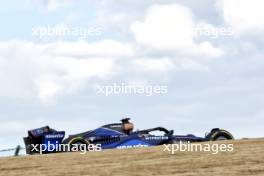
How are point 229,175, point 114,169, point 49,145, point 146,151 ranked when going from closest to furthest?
point 229,175 → point 114,169 → point 146,151 → point 49,145

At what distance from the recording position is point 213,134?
55.2ft

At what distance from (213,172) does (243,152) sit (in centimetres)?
147

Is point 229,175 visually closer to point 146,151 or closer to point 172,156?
point 172,156

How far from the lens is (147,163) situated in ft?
25.6

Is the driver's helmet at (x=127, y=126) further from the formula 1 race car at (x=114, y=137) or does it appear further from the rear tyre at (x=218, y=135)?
the rear tyre at (x=218, y=135)

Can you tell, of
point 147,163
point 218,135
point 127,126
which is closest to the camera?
point 147,163

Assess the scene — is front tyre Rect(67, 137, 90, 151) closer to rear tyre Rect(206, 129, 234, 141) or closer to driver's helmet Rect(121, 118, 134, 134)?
driver's helmet Rect(121, 118, 134, 134)

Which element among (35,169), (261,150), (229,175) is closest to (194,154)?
(261,150)

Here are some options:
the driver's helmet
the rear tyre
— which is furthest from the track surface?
the rear tyre

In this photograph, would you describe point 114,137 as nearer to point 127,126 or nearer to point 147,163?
point 127,126

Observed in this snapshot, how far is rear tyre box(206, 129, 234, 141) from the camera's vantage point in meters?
16.7

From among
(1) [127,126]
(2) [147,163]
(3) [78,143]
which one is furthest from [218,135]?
(2) [147,163]

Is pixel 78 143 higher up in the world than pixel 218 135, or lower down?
lower down

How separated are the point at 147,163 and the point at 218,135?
30.2 ft
